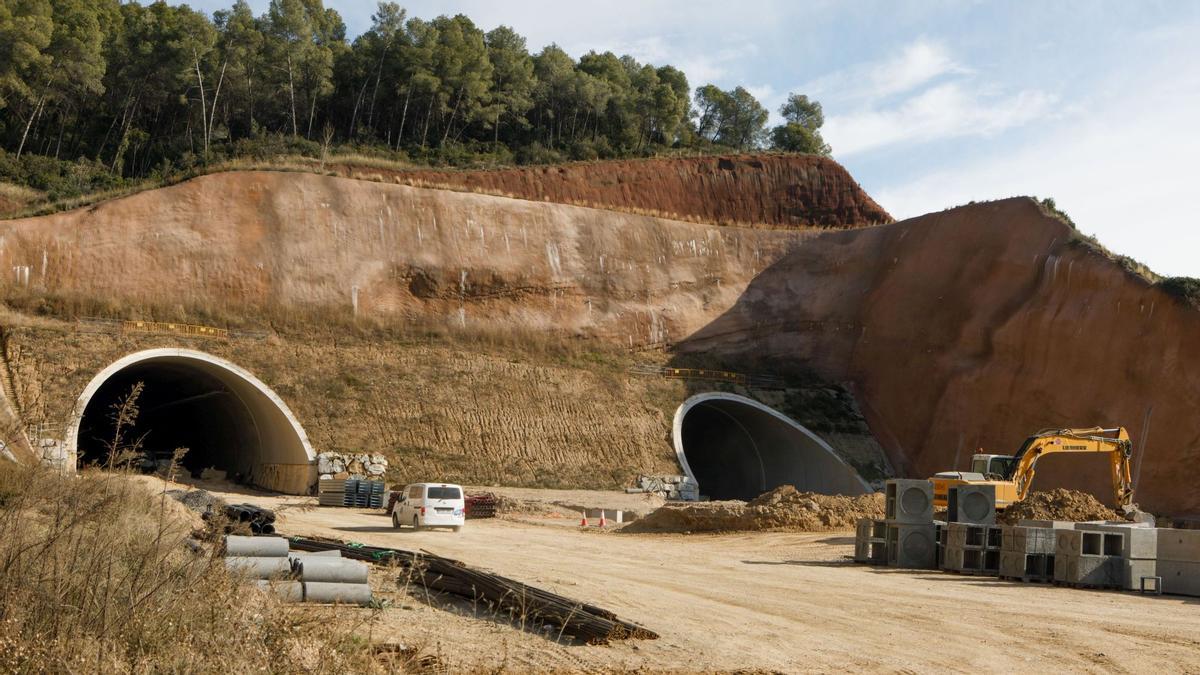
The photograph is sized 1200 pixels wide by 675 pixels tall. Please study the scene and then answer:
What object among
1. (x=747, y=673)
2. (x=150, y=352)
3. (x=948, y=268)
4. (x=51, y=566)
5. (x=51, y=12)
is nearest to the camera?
(x=51, y=566)

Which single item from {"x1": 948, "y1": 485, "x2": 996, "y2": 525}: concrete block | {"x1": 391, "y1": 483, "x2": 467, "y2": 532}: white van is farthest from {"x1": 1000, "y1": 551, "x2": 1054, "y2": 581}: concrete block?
{"x1": 391, "y1": 483, "x2": 467, "y2": 532}: white van

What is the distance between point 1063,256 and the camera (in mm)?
36719

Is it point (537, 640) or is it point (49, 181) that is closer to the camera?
point (537, 640)

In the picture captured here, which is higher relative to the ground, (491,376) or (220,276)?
(220,276)

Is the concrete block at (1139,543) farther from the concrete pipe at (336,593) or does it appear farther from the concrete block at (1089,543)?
the concrete pipe at (336,593)

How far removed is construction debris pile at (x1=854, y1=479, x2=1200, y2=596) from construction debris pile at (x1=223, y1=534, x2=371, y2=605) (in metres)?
9.98

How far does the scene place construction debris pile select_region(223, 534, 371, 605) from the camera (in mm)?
9656

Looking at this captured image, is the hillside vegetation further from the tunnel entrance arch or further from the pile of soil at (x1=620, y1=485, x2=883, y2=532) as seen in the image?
the pile of soil at (x1=620, y1=485, x2=883, y2=532)

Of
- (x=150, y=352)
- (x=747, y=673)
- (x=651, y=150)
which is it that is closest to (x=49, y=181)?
(x=150, y=352)

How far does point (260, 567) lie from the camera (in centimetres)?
1053

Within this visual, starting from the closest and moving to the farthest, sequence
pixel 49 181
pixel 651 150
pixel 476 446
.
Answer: pixel 476 446 < pixel 49 181 < pixel 651 150

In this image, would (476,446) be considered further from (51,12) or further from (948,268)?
(51,12)

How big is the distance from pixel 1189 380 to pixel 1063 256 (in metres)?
6.71

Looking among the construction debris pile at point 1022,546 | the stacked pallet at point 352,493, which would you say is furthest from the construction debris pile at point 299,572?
the stacked pallet at point 352,493
